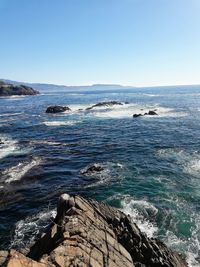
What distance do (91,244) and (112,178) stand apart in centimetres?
1819

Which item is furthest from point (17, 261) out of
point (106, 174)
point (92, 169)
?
point (92, 169)

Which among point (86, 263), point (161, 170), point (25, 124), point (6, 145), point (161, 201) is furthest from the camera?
point (25, 124)

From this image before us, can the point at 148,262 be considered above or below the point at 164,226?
above

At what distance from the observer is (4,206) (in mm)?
28062

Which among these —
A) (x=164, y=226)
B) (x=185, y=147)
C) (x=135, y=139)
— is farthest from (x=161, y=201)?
(x=135, y=139)

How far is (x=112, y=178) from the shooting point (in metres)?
33.4

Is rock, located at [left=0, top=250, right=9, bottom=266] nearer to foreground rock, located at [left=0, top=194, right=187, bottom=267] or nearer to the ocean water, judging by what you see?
foreground rock, located at [left=0, top=194, right=187, bottom=267]

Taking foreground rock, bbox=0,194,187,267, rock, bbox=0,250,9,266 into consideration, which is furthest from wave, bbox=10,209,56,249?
rock, bbox=0,250,9,266

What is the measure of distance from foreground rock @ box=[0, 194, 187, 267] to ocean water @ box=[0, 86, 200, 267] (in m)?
4.08

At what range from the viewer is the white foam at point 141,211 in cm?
2384

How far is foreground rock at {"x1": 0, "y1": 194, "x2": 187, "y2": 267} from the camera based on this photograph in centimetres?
1329

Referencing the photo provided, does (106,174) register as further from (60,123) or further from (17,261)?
(60,123)

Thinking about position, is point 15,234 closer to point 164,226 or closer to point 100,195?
point 100,195

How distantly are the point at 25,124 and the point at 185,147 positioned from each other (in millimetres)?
42344
